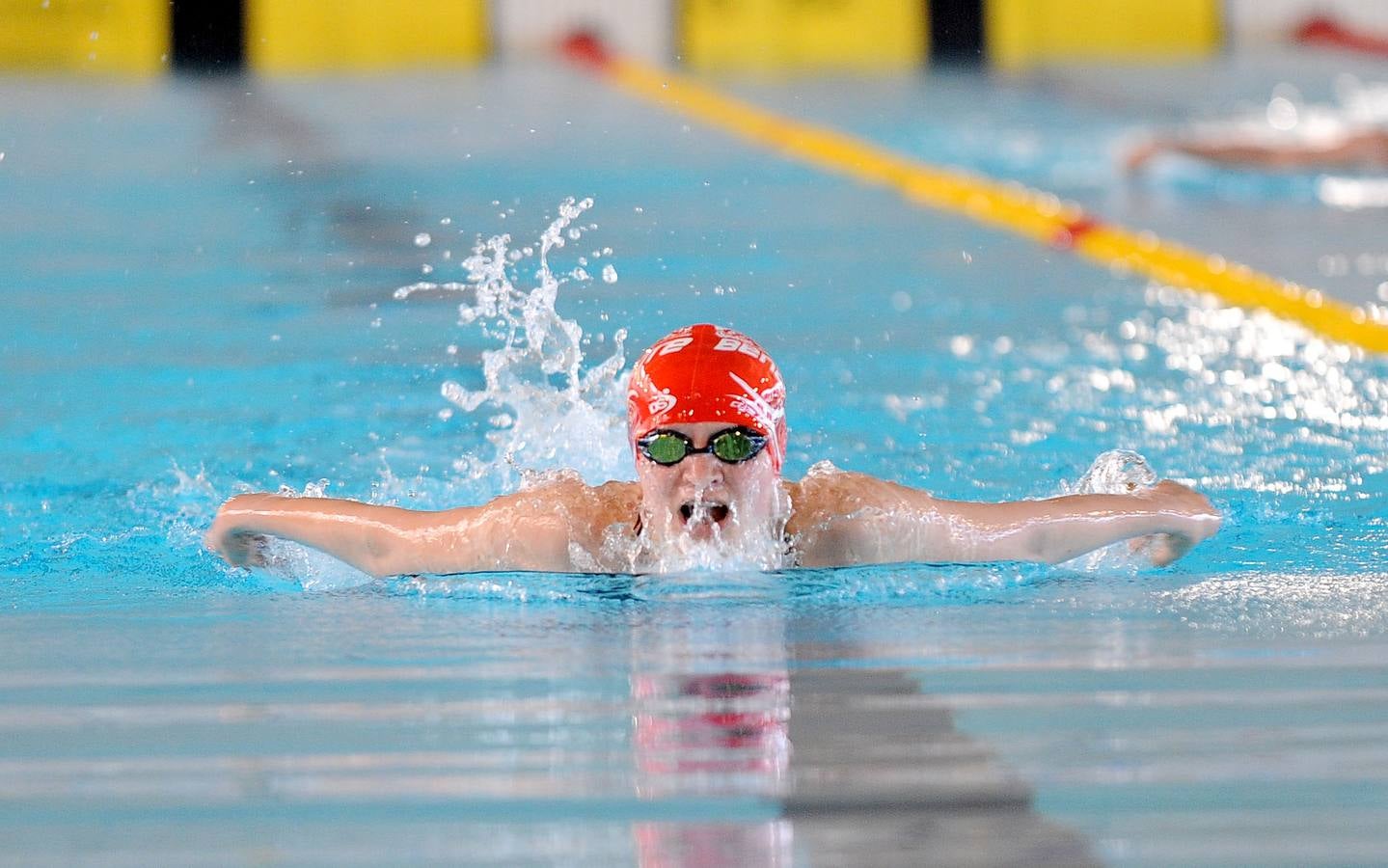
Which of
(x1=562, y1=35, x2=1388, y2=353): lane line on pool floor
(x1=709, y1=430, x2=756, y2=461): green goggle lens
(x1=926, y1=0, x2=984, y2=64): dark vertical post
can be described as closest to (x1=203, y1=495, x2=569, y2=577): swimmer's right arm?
(x1=709, y1=430, x2=756, y2=461): green goggle lens

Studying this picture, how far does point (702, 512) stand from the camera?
284 cm

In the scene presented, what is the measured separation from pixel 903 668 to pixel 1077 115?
345 inches

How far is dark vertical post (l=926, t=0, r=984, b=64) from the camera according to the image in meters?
14.4

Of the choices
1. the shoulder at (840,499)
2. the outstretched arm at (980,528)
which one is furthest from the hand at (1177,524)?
the shoulder at (840,499)

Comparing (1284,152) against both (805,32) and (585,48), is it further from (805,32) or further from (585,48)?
(585,48)

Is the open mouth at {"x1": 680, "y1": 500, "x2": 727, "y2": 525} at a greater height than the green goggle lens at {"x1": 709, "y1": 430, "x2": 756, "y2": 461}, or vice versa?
the green goggle lens at {"x1": 709, "y1": 430, "x2": 756, "y2": 461}

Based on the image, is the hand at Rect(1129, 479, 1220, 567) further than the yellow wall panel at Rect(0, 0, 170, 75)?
No

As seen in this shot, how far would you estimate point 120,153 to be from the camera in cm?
927

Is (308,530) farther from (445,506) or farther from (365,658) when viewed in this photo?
(445,506)

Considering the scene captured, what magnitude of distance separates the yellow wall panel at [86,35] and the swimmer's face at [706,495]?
37.8 ft

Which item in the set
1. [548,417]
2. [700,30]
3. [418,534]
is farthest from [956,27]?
[418,534]

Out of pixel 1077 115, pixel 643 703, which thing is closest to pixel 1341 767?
pixel 643 703

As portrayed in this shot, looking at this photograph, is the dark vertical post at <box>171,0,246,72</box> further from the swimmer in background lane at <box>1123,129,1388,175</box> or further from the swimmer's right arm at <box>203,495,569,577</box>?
the swimmer's right arm at <box>203,495,569,577</box>

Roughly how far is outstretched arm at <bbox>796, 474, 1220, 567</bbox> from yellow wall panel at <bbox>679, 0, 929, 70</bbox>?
11.4m
